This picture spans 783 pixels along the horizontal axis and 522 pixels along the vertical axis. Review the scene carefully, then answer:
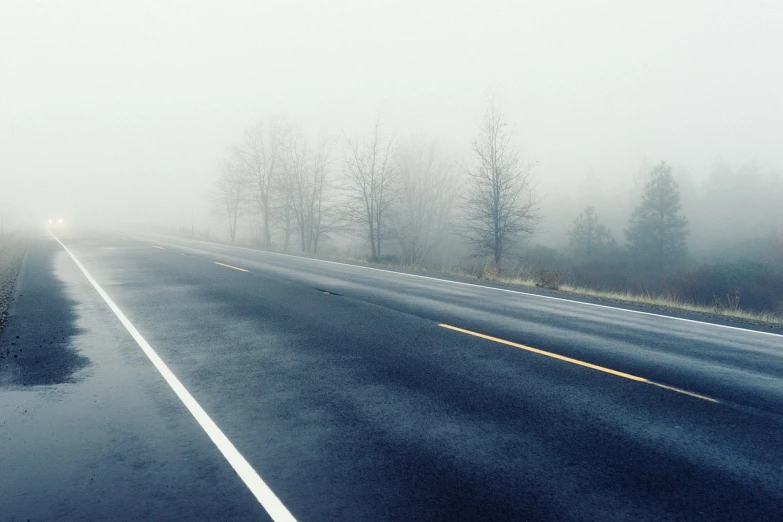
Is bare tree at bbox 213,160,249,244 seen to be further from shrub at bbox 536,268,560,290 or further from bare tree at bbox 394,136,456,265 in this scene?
shrub at bbox 536,268,560,290

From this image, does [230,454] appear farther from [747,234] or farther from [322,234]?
[747,234]

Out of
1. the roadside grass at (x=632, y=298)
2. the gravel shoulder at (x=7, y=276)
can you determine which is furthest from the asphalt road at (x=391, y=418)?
the roadside grass at (x=632, y=298)

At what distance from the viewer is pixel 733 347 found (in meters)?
8.06

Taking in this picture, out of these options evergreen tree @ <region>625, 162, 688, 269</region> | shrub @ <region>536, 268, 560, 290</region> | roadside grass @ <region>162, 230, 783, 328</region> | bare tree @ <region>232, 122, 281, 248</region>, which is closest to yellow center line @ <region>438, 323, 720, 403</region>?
roadside grass @ <region>162, 230, 783, 328</region>

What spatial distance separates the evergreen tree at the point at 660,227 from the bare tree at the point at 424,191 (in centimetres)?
2312

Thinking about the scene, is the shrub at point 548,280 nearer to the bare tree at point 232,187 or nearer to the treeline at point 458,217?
the treeline at point 458,217

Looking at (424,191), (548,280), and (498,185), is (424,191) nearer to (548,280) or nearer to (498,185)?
(498,185)

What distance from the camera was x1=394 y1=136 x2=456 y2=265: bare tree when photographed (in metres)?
53.9

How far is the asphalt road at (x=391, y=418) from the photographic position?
3424 mm

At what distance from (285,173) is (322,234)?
20.3 feet

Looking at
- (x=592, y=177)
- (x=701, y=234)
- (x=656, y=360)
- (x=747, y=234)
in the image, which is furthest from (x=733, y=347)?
(x=592, y=177)

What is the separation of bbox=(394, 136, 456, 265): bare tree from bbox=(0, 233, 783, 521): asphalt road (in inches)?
1724

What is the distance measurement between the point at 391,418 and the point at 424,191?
172 ft

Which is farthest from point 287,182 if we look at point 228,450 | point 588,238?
point 228,450
